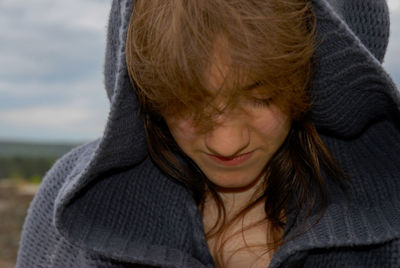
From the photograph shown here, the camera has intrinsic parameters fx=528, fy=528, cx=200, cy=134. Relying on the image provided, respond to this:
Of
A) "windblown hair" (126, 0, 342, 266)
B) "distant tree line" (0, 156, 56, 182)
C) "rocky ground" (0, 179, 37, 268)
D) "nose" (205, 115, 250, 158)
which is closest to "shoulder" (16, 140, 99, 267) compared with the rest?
"windblown hair" (126, 0, 342, 266)

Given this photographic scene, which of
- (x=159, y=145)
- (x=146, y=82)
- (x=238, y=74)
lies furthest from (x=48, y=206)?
(x=238, y=74)

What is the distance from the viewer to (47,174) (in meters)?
1.33

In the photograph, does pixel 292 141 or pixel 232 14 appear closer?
pixel 232 14

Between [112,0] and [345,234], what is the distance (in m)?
0.66

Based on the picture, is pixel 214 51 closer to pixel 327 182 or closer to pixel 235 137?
pixel 235 137

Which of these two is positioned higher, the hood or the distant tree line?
the distant tree line

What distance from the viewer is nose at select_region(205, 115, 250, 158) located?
3.00 ft

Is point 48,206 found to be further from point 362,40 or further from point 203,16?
point 362,40

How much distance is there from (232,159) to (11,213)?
10.4 ft

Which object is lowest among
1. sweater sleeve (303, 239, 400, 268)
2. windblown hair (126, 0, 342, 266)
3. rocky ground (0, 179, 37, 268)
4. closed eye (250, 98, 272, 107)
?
sweater sleeve (303, 239, 400, 268)

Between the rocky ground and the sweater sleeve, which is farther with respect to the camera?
the rocky ground

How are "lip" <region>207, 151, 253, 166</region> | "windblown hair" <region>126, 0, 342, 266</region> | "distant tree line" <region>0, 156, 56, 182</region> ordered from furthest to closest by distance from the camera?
"distant tree line" <region>0, 156, 56, 182</region> < "lip" <region>207, 151, 253, 166</region> < "windblown hair" <region>126, 0, 342, 266</region>

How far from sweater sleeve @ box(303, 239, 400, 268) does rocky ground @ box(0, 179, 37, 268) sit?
2.51 meters

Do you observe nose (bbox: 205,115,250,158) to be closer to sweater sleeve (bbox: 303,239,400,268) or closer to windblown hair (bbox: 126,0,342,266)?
windblown hair (bbox: 126,0,342,266)
